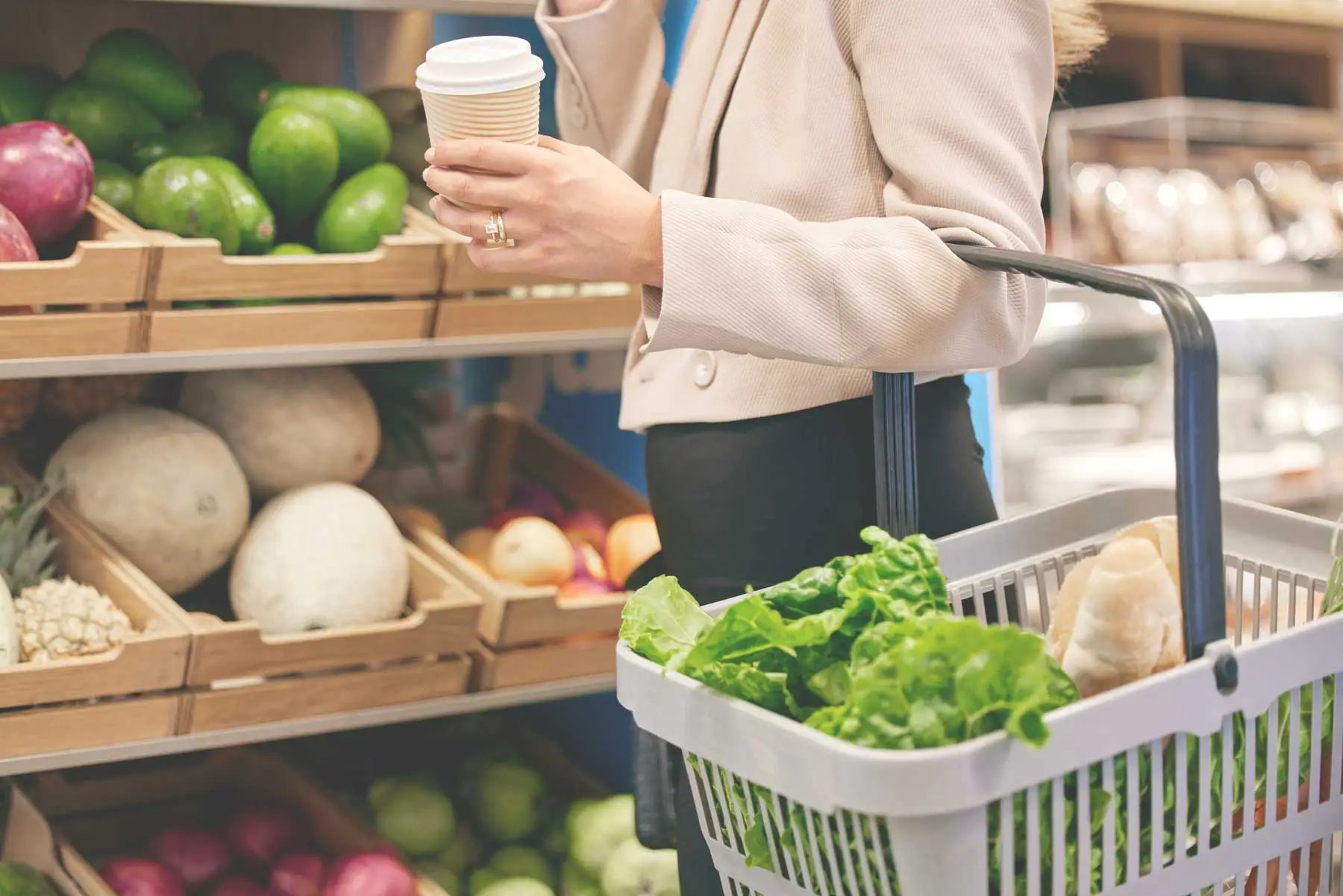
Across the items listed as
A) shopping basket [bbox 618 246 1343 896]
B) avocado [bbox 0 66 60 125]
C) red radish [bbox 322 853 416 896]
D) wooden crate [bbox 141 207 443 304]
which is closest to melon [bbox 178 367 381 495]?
wooden crate [bbox 141 207 443 304]

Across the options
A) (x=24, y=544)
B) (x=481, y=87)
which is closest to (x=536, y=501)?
(x=24, y=544)

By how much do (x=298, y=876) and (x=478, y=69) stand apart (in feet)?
4.07

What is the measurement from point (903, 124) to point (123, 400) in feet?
4.27

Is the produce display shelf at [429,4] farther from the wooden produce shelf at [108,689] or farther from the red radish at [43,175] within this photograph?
the wooden produce shelf at [108,689]

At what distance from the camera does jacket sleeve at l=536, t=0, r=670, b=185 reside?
57.2 inches

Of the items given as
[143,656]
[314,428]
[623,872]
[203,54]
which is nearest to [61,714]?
[143,656]

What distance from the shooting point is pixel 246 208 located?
175 cm

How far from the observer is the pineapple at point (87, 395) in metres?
1.90

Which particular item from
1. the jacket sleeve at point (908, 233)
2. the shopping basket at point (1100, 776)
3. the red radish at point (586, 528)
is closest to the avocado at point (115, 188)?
the red radish at point (586, 528)

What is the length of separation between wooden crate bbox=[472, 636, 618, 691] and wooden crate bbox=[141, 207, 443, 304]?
49cm

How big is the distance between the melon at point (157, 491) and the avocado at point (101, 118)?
13.8 inches

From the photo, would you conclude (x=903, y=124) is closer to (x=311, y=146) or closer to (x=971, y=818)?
(x=971, y=818)

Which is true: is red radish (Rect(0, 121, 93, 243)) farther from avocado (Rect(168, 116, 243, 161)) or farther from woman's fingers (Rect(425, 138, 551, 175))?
woman's fingers (Rect(425, 138, 551, 175))

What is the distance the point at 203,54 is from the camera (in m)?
2.14
